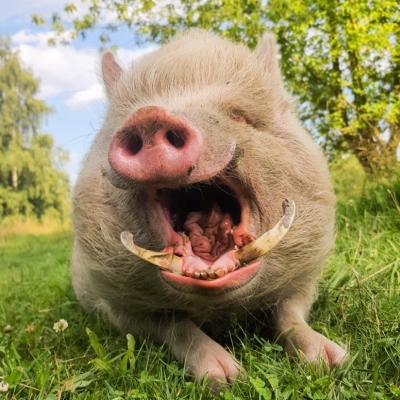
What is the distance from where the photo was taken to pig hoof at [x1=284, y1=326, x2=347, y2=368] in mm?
2152

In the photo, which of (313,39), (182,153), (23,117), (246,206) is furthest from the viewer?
(23,117)

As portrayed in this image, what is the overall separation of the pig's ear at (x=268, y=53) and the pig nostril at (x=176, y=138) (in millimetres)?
1030

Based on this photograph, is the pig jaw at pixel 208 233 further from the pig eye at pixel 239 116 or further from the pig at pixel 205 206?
the pig eye at pixel 239 116

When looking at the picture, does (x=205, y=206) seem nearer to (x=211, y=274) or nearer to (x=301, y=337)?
(x=211, y=274)

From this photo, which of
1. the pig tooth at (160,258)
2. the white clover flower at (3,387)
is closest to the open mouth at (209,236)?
the pig tooth at (160,258)

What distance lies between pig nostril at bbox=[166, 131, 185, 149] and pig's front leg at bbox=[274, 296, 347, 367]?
1005 millimetres

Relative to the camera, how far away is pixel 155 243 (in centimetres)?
214

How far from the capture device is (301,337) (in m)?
2.36

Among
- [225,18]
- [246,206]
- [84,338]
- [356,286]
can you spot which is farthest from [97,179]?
[225,18]

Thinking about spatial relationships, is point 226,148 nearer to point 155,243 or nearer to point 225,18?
point 155,243

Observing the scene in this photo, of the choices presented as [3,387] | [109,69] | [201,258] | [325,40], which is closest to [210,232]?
[201,258]

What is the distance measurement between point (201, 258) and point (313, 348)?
28.0 inches

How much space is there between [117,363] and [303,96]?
16478 mm

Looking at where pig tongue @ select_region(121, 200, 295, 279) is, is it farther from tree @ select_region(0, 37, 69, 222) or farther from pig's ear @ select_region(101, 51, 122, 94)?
tree @ select_region(0, 37, 69, 222)
